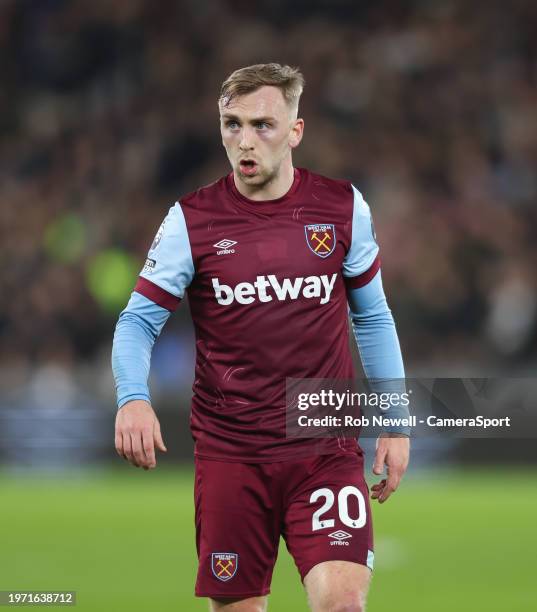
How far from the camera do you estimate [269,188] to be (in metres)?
5.11

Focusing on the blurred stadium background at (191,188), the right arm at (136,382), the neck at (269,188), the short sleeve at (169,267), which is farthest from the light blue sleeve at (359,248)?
the blurred stadium background at (191,188)

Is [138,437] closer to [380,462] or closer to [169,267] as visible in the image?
[169,267]

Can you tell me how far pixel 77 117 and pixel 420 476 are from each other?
24.1ft

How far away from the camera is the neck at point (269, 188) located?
5113 mm

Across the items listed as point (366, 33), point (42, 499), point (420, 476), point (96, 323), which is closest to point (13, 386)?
point (96, 323)

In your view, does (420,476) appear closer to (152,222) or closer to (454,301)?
(454,301)

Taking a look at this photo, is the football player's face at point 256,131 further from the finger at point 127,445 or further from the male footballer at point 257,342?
the finger at point 127,445

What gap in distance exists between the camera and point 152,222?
55.6 ft

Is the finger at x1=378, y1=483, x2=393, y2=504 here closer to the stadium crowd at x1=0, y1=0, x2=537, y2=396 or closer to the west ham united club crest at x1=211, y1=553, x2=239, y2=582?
the west ham united club crest at x1=211, y1=553, x2=239, y2=582

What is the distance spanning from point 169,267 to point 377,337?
84cm

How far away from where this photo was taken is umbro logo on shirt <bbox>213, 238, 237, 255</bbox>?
501 cm

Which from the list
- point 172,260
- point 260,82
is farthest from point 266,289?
point 260,82

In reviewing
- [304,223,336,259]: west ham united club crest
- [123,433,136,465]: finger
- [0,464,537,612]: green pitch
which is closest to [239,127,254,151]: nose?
[304,223,336,259]: west ham united club crest

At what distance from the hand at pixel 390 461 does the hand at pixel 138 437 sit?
90cm
